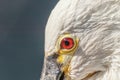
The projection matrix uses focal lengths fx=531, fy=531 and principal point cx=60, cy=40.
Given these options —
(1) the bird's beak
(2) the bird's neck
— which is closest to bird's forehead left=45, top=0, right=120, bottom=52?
(1) the bird's beak

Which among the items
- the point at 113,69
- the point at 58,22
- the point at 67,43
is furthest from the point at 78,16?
the point at 113,69

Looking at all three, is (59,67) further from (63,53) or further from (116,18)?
(116,18)

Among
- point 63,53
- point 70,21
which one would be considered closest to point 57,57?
point 63,53

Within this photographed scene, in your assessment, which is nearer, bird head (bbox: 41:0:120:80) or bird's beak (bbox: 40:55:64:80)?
bird head (bbox: 41:0:120:80)

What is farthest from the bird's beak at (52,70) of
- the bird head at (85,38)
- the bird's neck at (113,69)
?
the bird's neck at (113,69)

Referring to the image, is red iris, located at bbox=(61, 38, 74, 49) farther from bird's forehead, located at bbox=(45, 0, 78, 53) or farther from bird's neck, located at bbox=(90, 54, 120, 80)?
bird's neck, located at bbox=(90, 54, 120, 80)

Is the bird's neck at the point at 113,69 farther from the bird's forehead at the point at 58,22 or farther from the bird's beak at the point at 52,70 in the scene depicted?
the bird's forehead at the point at 58,22
